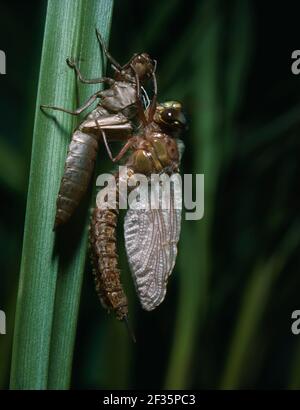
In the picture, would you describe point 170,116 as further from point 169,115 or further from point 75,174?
point 75,174

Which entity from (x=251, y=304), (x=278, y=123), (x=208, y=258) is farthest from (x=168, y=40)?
(x=251, y=304)

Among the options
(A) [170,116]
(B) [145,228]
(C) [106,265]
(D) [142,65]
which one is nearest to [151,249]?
(B) [145,228]

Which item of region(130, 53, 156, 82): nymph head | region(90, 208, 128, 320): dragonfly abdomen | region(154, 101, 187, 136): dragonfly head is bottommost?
region(90, 208, 128, 320): dragonfly abdomen

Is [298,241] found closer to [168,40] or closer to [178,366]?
[178,366]

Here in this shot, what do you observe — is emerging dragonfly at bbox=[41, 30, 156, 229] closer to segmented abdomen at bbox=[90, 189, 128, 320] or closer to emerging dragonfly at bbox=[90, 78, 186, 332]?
emerging dragonfly at bbox=[90, 78, 186, 332]

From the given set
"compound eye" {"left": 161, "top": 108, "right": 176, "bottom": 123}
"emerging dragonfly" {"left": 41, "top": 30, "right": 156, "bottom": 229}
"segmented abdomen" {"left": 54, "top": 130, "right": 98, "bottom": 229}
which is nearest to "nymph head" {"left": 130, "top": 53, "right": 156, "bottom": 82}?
"emerging dragonfly" {"left": 41, "top": 30, "right": 156, "bottom": 229}
